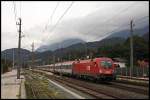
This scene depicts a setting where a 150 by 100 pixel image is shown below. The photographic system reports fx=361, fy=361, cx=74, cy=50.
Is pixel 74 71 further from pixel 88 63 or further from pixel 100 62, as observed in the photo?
pixel 100 62

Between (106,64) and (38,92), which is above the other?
(106,64)

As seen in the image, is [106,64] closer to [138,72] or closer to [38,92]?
[38,92]

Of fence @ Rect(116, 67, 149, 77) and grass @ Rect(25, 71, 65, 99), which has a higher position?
→ fence @ Rect(116, 67, 149, 77)

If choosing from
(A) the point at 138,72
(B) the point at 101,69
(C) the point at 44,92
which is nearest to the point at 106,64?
(B) the point at 101,69

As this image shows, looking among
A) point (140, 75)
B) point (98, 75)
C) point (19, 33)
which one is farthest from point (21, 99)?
point (140, 75)

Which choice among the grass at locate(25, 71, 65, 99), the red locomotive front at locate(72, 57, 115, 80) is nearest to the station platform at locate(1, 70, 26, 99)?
the grass at locate(25, 71, 65, 99)

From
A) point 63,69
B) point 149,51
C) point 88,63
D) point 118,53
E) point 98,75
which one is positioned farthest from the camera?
point 118,53

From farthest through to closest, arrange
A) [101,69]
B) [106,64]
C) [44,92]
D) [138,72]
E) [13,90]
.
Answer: [138,72]
[106,64]
[101,69]
[13,90]
[44,92]

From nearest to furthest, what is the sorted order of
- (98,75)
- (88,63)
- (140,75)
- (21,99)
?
(21,99)
(98,75)
(88,63)
(140,75)

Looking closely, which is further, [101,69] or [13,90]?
[101,69]

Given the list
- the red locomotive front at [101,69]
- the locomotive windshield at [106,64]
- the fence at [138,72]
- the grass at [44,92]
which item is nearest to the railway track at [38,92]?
the grass at [44,92]

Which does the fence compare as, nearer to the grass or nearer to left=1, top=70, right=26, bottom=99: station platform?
the grass

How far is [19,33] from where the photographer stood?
2000 inches

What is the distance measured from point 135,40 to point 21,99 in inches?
3144
